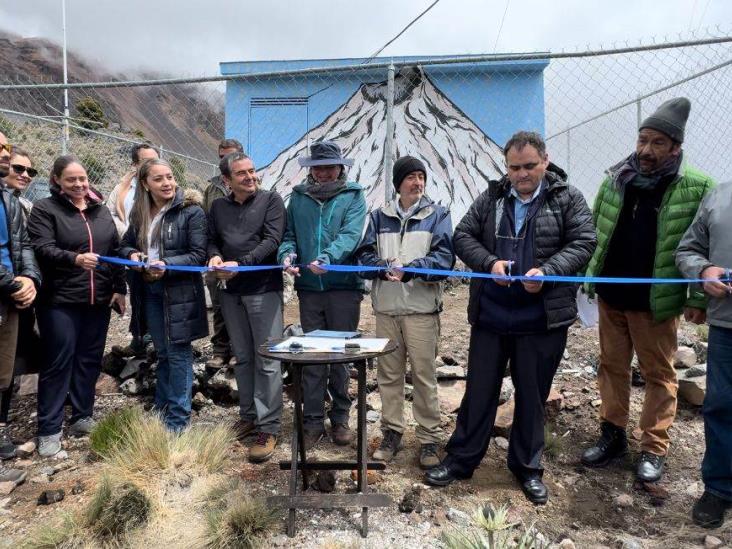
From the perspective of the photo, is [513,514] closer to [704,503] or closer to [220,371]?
[704,503]

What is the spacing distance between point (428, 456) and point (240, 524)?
56.1 inches

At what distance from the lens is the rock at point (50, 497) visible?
3.44 meters

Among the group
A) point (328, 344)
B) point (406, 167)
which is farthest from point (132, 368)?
point (406, 167)

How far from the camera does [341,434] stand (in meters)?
4.20

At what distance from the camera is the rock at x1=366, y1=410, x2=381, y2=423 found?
15.6 feet

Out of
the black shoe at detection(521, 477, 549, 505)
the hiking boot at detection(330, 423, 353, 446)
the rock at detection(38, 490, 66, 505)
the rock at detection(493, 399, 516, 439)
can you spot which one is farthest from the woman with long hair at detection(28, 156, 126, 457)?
the black shoe at detection(521, 477, 549, 505)

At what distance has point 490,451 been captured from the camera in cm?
420

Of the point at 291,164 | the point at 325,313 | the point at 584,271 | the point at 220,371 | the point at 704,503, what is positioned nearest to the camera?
the point at 704,503

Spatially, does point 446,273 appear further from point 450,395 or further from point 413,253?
point 450,395

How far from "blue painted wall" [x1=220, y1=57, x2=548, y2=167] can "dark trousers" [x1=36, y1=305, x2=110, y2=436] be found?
8.96 ft

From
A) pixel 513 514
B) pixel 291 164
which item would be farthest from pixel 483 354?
pixel 291 164

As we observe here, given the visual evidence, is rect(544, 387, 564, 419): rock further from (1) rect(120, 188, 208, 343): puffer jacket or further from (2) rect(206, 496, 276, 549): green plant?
(1) rect(120, 188, 208, 343): puffer jacket

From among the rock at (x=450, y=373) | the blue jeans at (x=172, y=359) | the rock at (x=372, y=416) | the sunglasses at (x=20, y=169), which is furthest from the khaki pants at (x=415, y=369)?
the sunglasses at (x=20, y=169)

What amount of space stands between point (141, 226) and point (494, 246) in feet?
8.65
